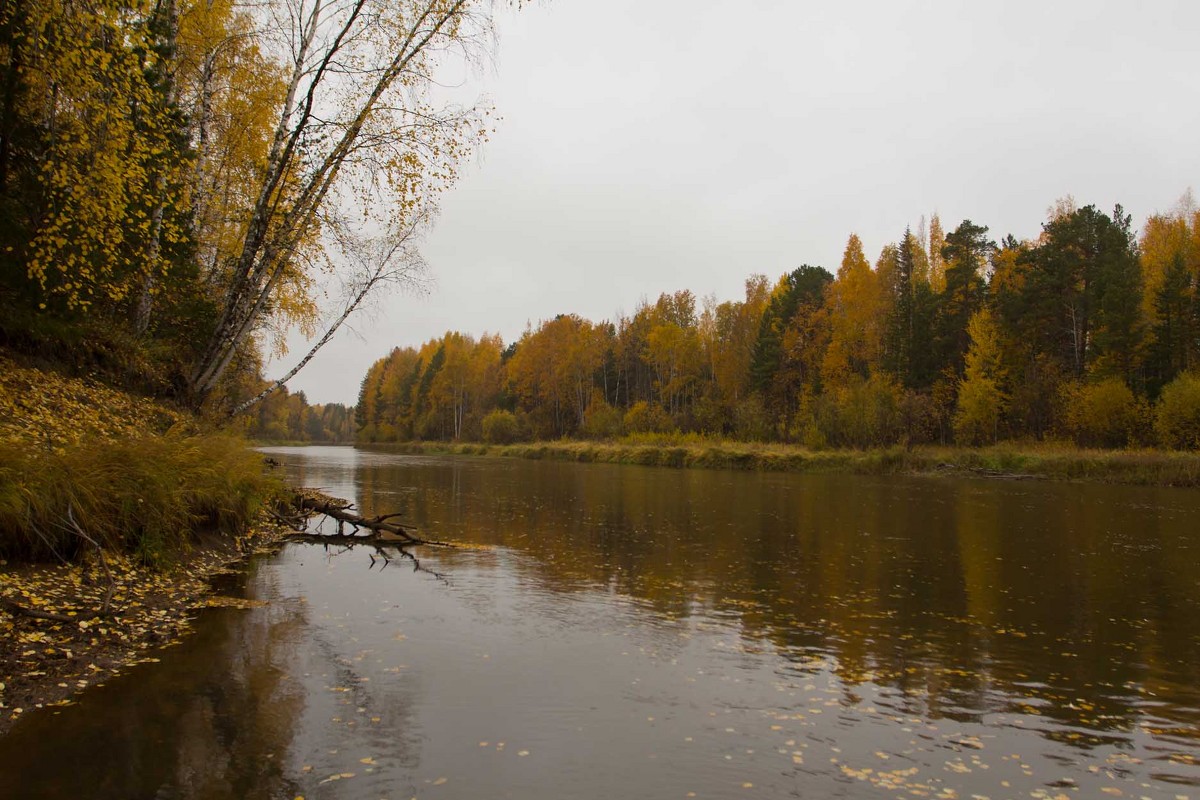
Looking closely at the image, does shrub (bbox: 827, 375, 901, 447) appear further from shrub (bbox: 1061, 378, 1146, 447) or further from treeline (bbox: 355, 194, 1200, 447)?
shrub (bbox: 1061, 378, 1146, 447)

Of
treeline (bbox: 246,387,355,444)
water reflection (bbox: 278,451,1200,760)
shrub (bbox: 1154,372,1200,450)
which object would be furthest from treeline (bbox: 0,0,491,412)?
treeline (bbox: 246,387,355,444)

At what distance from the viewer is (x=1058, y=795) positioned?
5.07m

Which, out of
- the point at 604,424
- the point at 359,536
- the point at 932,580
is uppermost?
the point at 604,424

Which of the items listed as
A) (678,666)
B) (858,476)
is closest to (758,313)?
(858,476)

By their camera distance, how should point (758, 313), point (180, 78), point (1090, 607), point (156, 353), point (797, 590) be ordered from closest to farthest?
point (1090, 607)
point (797, 590)
point (156, 353)
point (180, 78)
point (758, 313)

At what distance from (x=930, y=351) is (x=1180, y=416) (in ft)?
61.6

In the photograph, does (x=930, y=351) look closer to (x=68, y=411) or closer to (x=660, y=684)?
(x=660, y=684)

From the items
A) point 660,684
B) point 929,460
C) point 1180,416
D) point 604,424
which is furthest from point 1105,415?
point 660,684

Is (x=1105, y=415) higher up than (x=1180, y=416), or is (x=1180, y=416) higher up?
(x=1105, y=415)

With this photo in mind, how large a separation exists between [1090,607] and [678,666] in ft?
25.5

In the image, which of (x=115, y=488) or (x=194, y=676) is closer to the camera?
(x=194, y=676)

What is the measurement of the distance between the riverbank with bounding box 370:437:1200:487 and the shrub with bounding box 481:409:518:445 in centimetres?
2001

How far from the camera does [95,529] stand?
8.56 meters

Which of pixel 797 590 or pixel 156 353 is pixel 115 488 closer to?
pixel 156 353
